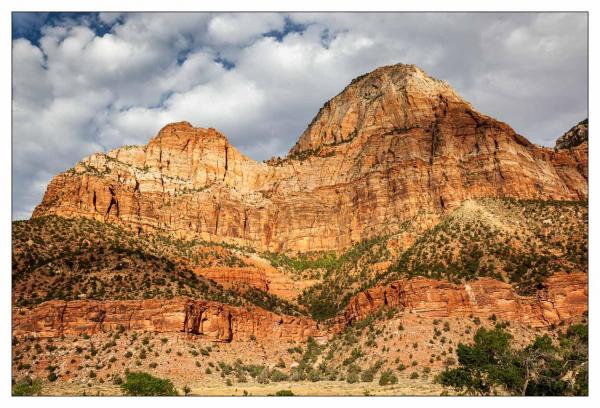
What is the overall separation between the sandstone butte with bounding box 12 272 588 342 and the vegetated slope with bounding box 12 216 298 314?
2257 millimetres

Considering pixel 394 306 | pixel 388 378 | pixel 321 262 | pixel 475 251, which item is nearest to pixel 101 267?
pixel 394 306

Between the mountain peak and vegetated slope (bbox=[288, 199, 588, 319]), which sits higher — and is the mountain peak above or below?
above

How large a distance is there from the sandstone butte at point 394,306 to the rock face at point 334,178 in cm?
2567

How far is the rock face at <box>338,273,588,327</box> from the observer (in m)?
64.8

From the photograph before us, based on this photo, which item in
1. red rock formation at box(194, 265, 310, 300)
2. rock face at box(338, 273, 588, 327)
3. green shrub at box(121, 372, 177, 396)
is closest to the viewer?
green shrub at box(121, 372, 177, 396)

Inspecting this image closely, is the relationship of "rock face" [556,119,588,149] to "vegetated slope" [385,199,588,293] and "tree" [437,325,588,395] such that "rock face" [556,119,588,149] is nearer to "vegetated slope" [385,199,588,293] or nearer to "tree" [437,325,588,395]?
"vegetated slope" [385,199,588,293]

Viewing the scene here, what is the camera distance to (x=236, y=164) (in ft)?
388

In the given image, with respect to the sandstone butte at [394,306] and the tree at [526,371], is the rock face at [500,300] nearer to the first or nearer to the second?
the sandstone butte at [394,306]

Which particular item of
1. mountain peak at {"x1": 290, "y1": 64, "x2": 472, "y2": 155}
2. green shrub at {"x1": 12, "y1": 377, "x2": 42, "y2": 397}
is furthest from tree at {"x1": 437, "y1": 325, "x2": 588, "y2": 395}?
mountain peak at {"x1": 290, "y1": 64, "x2": 472, "y2": 155}

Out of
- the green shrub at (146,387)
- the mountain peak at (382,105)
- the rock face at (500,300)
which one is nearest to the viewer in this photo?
the green shrub at (146,387)

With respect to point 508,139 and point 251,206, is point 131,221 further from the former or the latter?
point 508,139

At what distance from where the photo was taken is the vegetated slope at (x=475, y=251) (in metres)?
70.0

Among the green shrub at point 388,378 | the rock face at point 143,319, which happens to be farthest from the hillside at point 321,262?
the green shrub at point 388,378

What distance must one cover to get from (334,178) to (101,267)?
5372cm
